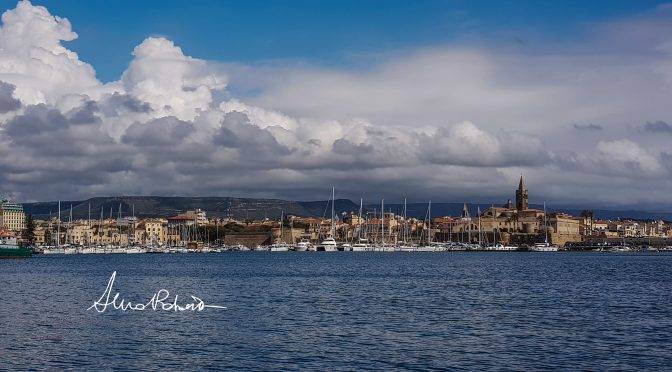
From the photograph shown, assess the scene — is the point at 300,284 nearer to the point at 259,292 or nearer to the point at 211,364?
the point at 259,292
